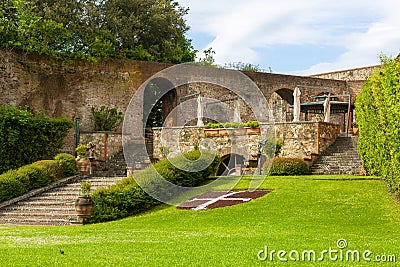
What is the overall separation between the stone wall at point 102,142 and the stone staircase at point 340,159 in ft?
27.5

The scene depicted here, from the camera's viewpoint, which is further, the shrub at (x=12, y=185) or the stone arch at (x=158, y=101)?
the stone arch at (x=158, y=101)

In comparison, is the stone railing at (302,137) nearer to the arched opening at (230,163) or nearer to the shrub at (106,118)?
the arched opening at (230,163)

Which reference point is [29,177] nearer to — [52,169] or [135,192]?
[52,169]

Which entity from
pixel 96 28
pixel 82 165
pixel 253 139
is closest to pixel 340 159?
pixel 253 139

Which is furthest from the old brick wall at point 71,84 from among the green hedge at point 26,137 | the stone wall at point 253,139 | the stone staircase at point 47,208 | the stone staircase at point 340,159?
the stone staircase at point 340,159

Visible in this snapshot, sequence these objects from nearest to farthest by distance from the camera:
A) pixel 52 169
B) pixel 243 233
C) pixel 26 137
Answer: pixel 243 233, pixel 52 169, pixel 26 137

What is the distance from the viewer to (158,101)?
2953 centimetres

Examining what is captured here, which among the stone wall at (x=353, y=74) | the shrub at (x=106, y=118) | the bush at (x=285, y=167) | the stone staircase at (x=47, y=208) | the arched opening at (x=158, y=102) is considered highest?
the stone wall at (x=353, y=74)

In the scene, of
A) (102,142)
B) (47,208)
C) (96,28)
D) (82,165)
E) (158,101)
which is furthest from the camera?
(158,101)

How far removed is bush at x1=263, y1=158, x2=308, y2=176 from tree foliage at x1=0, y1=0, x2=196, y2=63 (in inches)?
391

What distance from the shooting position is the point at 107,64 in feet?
84.5

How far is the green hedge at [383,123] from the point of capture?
1127cm

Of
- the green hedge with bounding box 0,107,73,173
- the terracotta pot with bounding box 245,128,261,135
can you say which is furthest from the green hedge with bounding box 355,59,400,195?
the green hedge with bounding box 0,107,73,173

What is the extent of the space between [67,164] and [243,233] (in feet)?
35.0
